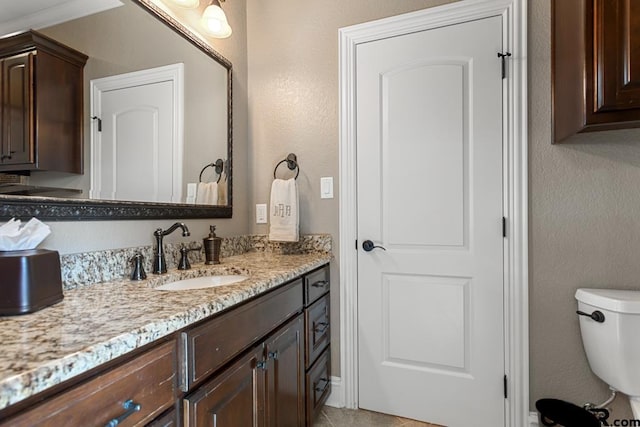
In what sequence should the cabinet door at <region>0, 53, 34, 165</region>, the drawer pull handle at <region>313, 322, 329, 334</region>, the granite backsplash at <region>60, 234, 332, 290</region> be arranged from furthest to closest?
the drawer pull handle at <region>313, 322, 329, 334</region>, the granite backsplash at <region>60, 234, 332, 290</region>, the cabinet door at <region>0, 53, 34, 165</region>

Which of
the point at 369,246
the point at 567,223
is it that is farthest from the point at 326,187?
the point at 567,223

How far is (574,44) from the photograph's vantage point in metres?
1.30

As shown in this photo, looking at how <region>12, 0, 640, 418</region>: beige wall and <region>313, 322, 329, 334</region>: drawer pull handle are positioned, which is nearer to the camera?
<region>12, 0, 640, 418</region>: beige wall

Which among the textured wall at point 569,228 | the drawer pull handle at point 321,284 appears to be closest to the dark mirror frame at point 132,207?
the drawer pull handle at point 321,284

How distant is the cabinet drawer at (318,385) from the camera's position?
4.87ft

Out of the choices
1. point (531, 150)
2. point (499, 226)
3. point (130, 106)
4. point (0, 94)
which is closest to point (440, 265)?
point (499, 226)

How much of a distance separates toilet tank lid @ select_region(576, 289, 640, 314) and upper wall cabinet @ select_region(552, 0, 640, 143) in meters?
0.69

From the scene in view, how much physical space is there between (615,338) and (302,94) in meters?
1.90

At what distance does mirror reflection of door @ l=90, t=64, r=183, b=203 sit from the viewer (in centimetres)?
114

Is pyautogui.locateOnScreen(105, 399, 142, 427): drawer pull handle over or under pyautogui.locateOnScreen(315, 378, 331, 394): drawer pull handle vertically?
over

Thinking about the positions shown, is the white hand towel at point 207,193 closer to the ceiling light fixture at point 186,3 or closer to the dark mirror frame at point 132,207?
the dark mirror frame at point 132,207

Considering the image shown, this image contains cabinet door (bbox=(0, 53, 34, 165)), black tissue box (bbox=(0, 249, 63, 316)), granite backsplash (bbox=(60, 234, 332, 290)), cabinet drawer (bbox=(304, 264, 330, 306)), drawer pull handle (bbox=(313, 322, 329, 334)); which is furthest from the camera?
drawer pull handle (bbox=(313, 322, 329, 334))

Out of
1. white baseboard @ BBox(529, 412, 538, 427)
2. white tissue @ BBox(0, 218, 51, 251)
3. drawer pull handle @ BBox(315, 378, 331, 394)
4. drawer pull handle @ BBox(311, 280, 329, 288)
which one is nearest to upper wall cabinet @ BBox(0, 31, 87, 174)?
white tissue @ BBox(0, 218, 51, 251)

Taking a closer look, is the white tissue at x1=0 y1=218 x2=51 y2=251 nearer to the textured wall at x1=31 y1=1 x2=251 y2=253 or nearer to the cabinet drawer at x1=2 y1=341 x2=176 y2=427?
the textured wall at x1=31 y1=1 x2=251 y2=253
